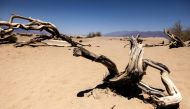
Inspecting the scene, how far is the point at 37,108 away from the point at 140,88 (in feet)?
7.12

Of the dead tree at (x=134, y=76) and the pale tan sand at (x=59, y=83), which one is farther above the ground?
the dead tree at (x=134, y=76)

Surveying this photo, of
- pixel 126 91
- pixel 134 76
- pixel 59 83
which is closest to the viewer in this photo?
pixel 134 76

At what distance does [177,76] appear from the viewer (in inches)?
270

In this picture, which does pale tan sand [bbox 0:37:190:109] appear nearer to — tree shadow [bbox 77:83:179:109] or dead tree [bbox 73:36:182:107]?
tree shadow [bbox 77:83:179:109]

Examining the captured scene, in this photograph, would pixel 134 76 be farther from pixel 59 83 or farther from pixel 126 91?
pixel 59 83

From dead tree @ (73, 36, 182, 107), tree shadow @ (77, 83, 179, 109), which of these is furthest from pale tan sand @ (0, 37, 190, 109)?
dead tree @ (73, 36, 182, 107)

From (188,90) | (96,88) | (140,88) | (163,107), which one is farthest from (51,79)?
(188,90)

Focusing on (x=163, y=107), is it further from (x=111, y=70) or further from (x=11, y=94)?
(x=11, y=94)

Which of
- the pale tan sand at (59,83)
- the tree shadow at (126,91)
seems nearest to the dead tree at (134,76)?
the tree shadow at (126,91)

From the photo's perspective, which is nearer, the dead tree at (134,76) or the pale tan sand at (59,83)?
the dead tree at (134,76)

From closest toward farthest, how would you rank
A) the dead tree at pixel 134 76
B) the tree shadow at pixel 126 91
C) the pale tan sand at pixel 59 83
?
the dead tree at pixel 134 76
the pale tan sand at pixel 59 83
the tree shadow at pixel 126 91

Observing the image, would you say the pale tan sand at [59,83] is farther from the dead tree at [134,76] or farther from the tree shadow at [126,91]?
the dead tree at [134,76]

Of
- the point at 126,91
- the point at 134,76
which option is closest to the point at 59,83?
the point at 126,91

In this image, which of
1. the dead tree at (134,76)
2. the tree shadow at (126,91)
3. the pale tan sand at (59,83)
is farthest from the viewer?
the tree shadow at (126,91)
